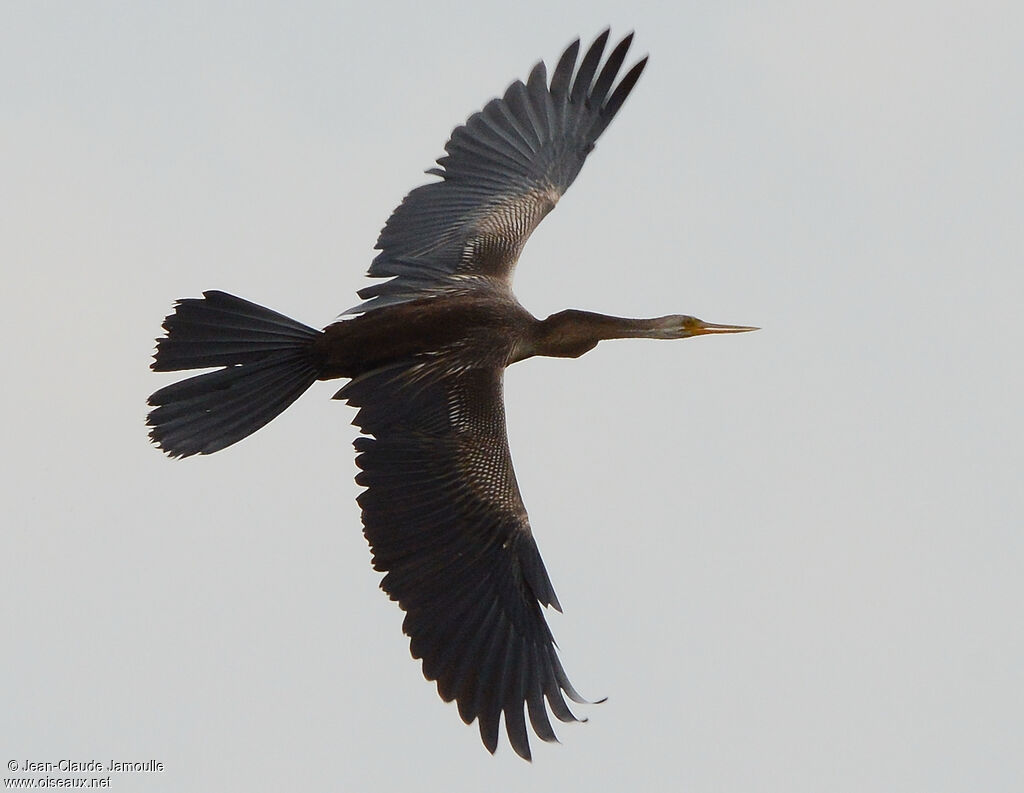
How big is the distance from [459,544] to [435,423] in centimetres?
73

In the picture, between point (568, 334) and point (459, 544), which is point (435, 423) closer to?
point (459, 544)

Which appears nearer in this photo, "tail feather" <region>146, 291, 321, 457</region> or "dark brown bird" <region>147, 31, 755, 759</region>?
"dark brown bird" <region>147, 31, 755, 759</region>

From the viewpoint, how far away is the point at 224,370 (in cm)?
A: 1045

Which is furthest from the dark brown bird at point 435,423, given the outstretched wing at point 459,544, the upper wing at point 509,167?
the upper wing at point 509,167

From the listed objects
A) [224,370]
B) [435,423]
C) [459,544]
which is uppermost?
[224,370]

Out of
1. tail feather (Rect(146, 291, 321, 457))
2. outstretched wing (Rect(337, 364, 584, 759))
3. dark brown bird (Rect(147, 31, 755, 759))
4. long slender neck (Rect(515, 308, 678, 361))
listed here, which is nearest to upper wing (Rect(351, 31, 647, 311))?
dark brown bird (Rect(147, 31, 755, 759))

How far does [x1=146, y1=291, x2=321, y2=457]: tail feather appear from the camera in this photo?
10.3 m

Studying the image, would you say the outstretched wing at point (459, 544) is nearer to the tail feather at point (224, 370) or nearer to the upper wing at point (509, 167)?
the tail feather at point (224, 370)

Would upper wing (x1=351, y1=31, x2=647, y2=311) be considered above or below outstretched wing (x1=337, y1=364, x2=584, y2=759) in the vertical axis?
above

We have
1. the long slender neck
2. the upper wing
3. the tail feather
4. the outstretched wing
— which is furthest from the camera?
the upper wing

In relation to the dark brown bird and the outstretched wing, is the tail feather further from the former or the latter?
the outstretched wing

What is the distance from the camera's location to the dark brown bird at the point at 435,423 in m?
9.93

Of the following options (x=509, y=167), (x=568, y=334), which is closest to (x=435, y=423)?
(x=568, y=334)

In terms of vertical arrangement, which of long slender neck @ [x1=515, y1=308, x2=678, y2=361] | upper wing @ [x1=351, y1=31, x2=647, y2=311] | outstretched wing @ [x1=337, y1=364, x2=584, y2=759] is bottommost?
outstretched wing @ [x1=337, y1=364, x2=584, y2=759]
